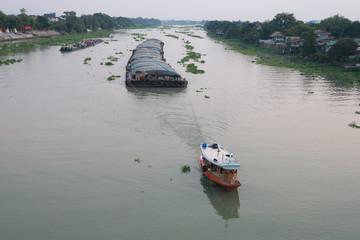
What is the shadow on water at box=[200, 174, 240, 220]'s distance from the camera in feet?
50.6

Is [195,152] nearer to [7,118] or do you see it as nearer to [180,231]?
[180,231]

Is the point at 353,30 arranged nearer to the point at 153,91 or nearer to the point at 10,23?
the point at 153,91

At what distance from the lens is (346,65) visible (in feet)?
187

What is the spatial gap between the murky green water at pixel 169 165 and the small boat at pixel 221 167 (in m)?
0.76

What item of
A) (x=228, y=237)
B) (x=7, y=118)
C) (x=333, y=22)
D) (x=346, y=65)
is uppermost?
(x=333, y=22)

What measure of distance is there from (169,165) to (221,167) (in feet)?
13.7

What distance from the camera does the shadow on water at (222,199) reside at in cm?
1544

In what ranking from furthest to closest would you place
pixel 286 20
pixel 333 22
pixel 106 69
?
pixel 286 20
pixel 333 22
pixel 106 69

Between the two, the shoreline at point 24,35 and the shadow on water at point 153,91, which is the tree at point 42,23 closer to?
the shoreline at point 24,35

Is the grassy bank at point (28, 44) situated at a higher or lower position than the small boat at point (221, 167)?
higher

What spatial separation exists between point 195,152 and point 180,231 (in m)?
8.20

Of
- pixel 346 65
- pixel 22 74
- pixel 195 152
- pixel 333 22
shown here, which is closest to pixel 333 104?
pixel 195 152

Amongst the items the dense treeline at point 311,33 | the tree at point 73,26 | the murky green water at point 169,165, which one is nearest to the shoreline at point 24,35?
the tree at point 73,26

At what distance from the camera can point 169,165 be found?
19562 millimetres
